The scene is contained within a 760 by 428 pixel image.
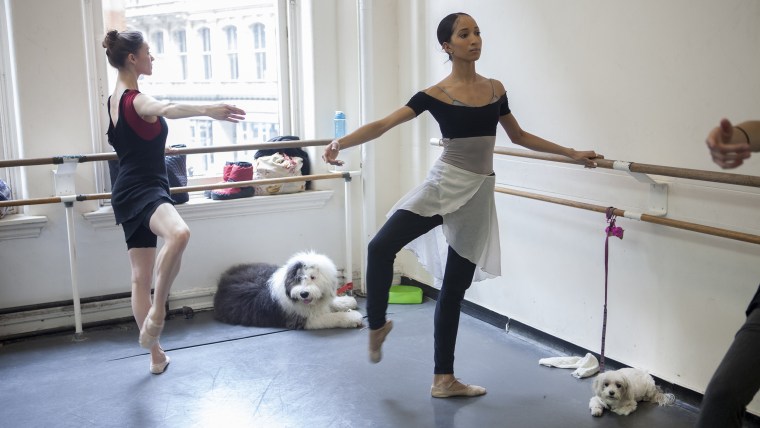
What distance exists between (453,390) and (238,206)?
1.90m

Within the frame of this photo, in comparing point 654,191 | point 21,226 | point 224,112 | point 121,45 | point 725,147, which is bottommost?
point 21,226

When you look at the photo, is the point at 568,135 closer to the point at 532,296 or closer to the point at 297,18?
the point at 532,296

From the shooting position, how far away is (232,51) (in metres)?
4.77

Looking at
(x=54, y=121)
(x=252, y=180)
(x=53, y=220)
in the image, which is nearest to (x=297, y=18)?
(x=252, y=180)

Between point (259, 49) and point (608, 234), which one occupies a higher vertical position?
point (259, 49)

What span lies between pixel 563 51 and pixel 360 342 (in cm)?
172

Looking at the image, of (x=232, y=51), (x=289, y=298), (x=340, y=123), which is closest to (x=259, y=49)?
(x=232, y=51)

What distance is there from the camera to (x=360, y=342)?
12.8 feet

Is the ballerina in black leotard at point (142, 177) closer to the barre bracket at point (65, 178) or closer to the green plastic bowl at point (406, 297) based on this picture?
the barre bracket at point (65, 178)

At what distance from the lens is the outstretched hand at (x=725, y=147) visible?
5.69 feet

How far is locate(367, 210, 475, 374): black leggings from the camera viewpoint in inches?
114

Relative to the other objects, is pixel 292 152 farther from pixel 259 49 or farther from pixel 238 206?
pixel 259 49

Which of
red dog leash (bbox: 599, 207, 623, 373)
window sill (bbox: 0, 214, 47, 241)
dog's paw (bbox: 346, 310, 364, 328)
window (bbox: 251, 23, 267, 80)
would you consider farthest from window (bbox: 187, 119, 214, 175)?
red dog leash (bbox: 599, 207, 623, 373)

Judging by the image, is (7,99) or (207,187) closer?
(7,99)
